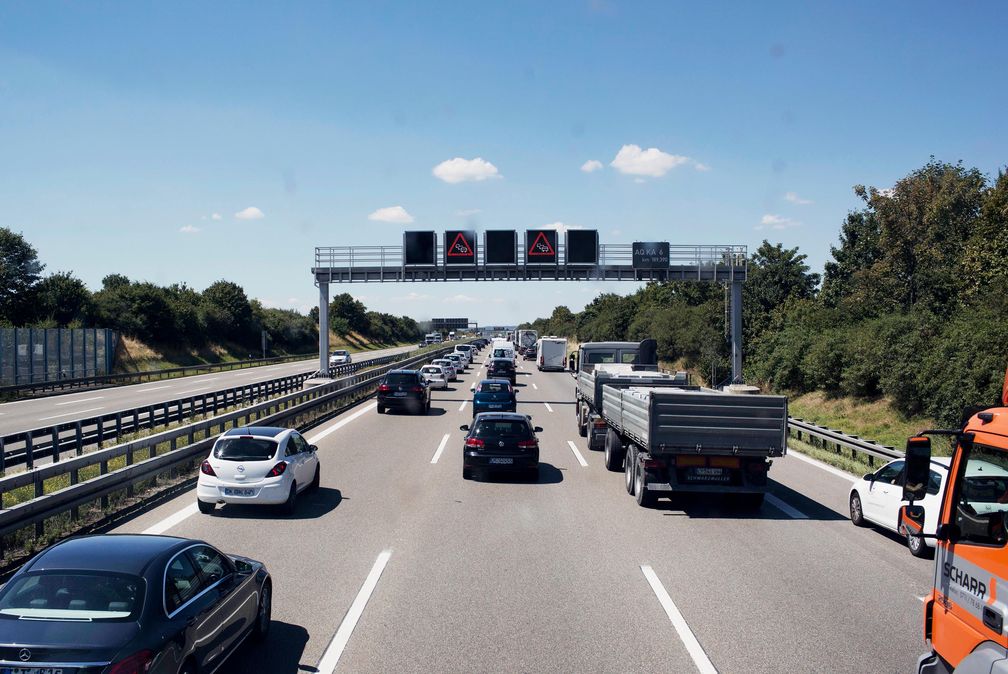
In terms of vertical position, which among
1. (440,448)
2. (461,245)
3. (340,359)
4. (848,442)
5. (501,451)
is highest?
(461,245)

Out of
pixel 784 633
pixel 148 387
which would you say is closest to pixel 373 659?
pixel 784 633

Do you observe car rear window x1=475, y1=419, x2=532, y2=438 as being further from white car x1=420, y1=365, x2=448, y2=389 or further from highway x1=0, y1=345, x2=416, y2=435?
white car x1=420, y1=365, x2=448, y2=389

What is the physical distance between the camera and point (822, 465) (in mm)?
20281

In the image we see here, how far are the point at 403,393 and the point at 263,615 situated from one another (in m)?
22.9

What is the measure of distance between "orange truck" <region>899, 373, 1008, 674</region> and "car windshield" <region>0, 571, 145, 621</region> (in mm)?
5249

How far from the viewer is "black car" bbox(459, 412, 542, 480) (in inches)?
652

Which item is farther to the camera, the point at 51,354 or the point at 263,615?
the point at 51,354

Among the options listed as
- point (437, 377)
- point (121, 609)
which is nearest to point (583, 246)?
point (437, 377)

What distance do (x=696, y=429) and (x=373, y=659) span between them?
8.14m

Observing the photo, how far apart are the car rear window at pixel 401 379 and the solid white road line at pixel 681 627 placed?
69.8 ft

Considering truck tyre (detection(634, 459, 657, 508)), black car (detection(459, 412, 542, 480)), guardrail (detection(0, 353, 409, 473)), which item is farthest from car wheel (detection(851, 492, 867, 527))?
guardrail (detection(0, 353, 409, 473))

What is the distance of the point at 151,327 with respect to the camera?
72875mm

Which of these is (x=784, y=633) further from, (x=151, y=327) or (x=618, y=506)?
(x=151, y=327)

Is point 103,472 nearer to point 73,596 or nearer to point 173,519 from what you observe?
point 173,519
